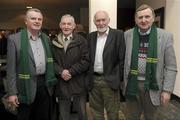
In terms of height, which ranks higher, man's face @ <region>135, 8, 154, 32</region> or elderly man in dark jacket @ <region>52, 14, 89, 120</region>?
man's face @ <region>135, 8, 154, 32</region>

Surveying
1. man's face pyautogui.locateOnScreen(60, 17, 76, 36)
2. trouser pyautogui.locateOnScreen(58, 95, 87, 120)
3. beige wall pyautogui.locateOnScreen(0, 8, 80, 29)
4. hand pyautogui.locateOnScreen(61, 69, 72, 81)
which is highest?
beige wall pyautogui.locateOnScreen(0, 8, 80, 29)

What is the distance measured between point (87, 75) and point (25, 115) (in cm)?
80

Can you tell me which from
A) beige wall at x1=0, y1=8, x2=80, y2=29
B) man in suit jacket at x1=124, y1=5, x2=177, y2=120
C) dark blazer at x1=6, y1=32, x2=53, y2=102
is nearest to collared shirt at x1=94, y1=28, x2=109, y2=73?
man in suit jacket at x1=124, y1=5, x2=177, y2=120

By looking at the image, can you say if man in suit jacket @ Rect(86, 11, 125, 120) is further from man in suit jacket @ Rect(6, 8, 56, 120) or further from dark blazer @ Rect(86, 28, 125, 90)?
man in suit jacket @ Rect(6, 8, 56, 120)

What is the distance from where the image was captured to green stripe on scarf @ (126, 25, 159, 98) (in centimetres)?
275

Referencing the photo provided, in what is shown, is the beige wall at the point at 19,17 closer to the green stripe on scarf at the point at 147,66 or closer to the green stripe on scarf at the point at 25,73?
the green stripe on scarf at the point at 25,73

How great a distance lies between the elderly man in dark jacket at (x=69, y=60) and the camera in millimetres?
3053

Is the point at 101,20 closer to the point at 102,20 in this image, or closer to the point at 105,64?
the point at 102,20

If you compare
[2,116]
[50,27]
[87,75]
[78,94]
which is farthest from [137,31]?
[50,27]

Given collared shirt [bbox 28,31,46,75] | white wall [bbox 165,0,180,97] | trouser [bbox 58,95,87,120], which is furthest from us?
white wall [bbox 165,0,180,97]

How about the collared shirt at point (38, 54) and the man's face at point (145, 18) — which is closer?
the man's face at point (145, 18)

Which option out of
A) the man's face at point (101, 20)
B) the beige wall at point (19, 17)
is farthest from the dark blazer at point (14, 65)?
the beige wall at point (19, 17)

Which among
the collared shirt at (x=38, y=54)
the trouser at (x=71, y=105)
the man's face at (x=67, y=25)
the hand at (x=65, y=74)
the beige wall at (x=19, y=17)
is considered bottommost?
the trouser at (x=71, y=105)

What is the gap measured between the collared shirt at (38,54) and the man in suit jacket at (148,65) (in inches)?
33.9
